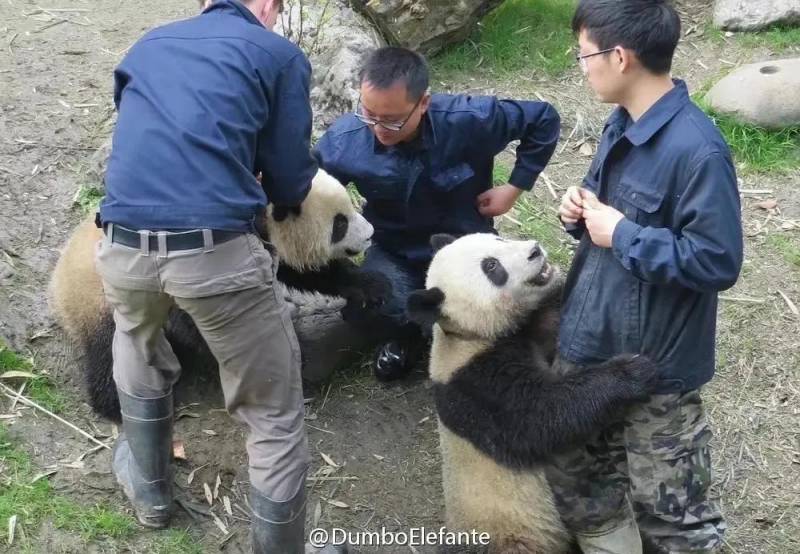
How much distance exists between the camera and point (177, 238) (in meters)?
3.13

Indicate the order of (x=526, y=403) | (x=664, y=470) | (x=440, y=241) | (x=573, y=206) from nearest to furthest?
(x=573, y=206) < (x=664, y=470) < (x=526, y=403) < (x=440, y=241)

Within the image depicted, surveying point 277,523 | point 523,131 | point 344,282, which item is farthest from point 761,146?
point 277,523

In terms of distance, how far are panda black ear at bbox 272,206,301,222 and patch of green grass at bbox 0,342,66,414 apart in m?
1.54

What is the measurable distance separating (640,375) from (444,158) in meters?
1.86

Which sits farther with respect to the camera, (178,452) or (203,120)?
(178,452)

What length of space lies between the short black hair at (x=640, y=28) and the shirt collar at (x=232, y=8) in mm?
1362

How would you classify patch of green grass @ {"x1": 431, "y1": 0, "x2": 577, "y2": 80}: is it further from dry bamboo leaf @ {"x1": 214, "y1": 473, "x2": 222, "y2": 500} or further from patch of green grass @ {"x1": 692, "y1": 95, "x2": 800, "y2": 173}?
dry bamboo leaf @ {"x1": 214, "y1": 473, "x2": 222, "y2": 500}

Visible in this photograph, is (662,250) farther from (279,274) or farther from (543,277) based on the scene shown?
(279,274)

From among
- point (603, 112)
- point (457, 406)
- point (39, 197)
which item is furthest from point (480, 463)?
point (603, 112)

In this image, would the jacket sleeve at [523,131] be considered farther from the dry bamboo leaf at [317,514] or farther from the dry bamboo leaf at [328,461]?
the dry bamboo leaf at [317,514]

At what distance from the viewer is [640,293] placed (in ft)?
9.97

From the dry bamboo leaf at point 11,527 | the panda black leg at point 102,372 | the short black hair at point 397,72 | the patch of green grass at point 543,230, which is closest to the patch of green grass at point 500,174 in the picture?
the patch of green grass at point 543,230

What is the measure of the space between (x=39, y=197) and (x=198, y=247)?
2985 mm

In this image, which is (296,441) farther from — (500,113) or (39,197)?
(39,197)
